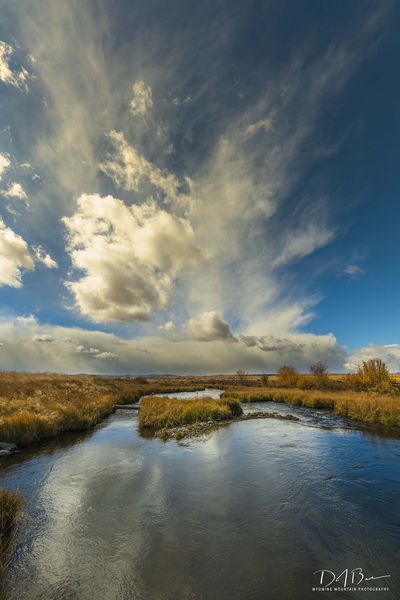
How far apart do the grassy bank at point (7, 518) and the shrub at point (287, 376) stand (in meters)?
94.0

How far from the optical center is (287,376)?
100750 millimetres

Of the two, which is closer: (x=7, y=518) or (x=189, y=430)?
(x=7, y=518)

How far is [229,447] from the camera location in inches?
755

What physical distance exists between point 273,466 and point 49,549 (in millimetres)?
11067

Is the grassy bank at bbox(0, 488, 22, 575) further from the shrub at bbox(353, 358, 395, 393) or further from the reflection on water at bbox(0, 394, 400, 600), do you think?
the shrub at bbox(353, 358, 395, 393)

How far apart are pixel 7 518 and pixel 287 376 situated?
10093 cm

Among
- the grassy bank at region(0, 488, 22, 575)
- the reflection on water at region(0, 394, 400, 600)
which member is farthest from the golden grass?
the grassy bank at region(0, 488, 22, 575)

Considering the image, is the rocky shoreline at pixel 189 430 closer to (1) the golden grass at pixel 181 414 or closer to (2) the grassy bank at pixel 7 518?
(1) the golden grass at pixel 181 414

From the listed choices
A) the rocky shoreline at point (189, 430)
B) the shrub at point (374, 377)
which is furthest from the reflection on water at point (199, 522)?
the shrub at point (374, 377)

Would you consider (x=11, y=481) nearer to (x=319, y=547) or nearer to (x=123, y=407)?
(x=319, y=547)

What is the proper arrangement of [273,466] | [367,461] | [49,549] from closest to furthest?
[49,549] < [273,466] < [367,461]

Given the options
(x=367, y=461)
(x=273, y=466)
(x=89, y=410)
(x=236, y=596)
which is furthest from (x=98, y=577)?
(x=89, y=410)

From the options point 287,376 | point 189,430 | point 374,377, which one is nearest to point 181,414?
point 189,430

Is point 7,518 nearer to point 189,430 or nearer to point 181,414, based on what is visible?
point 189,430
